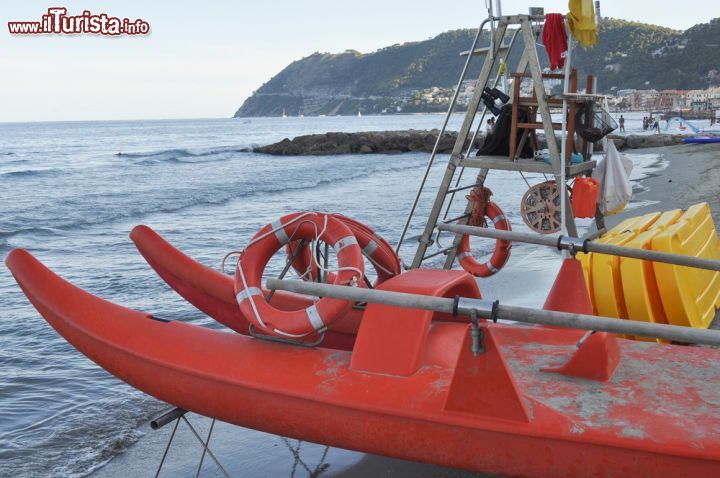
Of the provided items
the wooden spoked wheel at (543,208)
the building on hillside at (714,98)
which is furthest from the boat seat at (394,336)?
the building on hillside at (714,98)

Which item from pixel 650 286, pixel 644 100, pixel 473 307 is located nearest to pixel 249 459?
pixel 473 307

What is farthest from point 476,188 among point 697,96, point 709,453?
point 697,96

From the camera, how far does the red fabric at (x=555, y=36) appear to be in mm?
6304

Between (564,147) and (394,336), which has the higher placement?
(564,147)

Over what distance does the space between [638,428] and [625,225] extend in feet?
13.9

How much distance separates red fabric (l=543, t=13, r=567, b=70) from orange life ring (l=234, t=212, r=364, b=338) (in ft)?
10.5

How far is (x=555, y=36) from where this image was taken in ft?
20.8

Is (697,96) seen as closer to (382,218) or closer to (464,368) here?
(382,218)

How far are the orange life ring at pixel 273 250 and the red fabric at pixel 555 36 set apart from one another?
321cm

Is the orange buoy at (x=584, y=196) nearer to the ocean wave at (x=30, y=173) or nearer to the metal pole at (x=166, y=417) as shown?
the metal pole at (x=166, y=417)

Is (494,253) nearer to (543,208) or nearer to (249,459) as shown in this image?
(543,208)

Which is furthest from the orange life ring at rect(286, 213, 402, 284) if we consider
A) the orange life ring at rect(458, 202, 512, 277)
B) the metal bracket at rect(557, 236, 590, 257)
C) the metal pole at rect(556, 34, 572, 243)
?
the orange life ring at rect(458, 202, 512, 277)

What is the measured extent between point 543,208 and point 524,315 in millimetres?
3764

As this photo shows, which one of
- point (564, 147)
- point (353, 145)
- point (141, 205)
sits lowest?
point (141, 205)
